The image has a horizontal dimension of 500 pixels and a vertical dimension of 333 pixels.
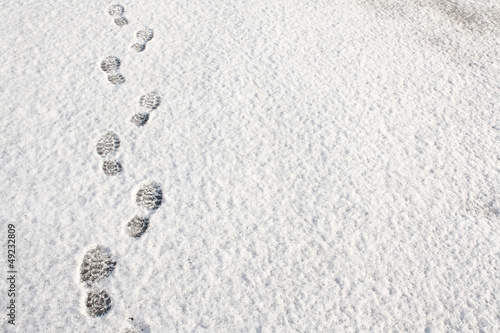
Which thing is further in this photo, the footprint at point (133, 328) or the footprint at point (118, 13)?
the footprint at point (118, 13)

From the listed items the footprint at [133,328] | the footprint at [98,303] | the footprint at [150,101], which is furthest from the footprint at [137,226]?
the footprint at [150,101]

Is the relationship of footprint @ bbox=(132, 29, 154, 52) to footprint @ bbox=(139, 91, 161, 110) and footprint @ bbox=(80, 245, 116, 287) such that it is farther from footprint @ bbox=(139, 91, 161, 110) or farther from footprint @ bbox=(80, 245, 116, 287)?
footprint @ bbox=(80, 245, 116, 287)

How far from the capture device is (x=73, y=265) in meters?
1.67

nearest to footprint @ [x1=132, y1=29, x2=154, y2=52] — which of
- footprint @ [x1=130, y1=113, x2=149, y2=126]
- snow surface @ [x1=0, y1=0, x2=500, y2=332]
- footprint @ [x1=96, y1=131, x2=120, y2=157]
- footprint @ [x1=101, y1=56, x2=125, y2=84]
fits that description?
snow surface @ [x1=0, y1=0, x2=500, y2=332]

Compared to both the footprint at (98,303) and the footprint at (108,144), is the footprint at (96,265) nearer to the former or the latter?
the footprint at (98,303)

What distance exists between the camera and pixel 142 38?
8.98 ft

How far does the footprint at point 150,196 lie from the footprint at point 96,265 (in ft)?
0.99

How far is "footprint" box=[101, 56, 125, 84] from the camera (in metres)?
2.44

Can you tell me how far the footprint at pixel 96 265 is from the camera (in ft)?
5.36

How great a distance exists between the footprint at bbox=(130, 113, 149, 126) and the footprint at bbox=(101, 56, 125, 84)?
1.14 feet

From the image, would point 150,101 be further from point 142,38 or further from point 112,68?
point 142,38

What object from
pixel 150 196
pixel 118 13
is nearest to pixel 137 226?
pixel 150 196

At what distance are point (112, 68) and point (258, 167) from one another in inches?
51.8

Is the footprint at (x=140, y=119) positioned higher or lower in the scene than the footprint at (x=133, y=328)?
higher
